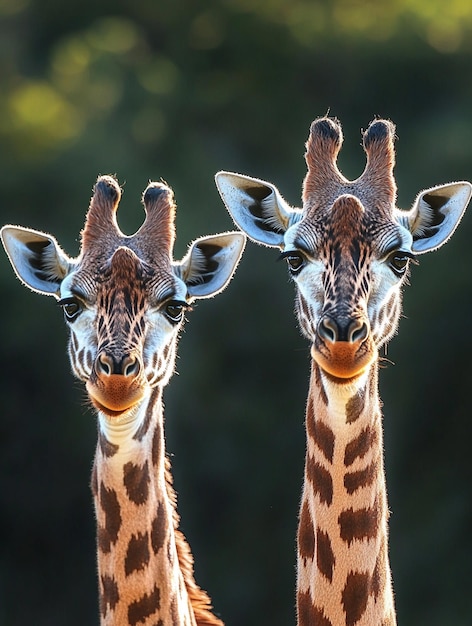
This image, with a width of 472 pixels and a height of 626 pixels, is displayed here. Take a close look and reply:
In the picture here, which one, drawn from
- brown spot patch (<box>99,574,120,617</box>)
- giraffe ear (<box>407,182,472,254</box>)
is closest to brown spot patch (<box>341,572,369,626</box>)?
brown spot patch (<box>99,574,120,617</box>)

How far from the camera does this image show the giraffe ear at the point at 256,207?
753cm

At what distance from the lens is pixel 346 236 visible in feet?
22.4

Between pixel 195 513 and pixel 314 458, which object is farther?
pixel 195 513

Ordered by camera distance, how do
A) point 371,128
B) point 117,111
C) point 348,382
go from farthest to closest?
1. point 117,111
2. point 371,128
3. point 348,382

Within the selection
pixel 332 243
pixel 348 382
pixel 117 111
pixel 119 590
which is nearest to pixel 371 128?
pixel 332 243

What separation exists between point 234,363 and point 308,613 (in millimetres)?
11384

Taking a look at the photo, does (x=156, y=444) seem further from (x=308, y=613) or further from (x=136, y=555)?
(x=308, y=613)

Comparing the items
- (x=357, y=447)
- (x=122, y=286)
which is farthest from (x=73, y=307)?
(x=357, y=447)

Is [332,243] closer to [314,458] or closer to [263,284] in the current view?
[314,458]

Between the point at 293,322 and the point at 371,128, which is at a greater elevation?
the point at 293,322

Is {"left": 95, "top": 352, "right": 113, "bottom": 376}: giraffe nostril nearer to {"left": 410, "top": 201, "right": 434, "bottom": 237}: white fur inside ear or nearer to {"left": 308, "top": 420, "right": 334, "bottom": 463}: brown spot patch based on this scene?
{"left": 308, "top": 420, "right": 334, "bottom": 463}: brown spot patch

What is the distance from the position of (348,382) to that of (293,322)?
1128 cm

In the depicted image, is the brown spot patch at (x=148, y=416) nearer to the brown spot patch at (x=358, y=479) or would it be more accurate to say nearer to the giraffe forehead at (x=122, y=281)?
the giraffe forehead at (x=122, y=281)

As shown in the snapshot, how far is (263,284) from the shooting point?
58.7 feet
